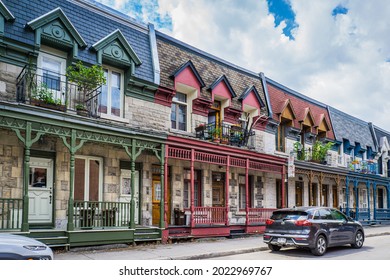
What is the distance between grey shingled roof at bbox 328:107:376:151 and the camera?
29594mm

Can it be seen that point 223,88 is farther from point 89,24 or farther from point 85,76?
point 85,76

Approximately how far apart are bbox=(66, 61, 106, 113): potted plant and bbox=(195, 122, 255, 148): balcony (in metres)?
5.49

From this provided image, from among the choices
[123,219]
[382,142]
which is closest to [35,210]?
[123,219]

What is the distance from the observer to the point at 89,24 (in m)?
15.3

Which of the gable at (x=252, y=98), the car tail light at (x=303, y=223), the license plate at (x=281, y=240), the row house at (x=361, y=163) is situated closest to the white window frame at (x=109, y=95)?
the gable at (x=252, y=98)

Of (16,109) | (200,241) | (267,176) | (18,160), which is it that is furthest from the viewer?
(267,176)

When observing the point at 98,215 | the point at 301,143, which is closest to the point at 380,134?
the point at 301,143

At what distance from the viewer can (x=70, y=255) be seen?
11.5m

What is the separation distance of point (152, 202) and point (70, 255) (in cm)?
529

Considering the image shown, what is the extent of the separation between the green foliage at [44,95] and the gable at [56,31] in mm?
1381

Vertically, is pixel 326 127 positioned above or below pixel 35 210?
above

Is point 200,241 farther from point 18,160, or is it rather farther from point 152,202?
point 18,160

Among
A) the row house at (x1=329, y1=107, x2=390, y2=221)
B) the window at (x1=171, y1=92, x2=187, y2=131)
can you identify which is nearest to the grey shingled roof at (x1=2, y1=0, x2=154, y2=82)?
the window at (x1=171, y1=92, x2=187, y2=131)

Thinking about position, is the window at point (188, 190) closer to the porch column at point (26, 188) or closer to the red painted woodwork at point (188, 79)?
the red painted woodwork at point (188, 79)
